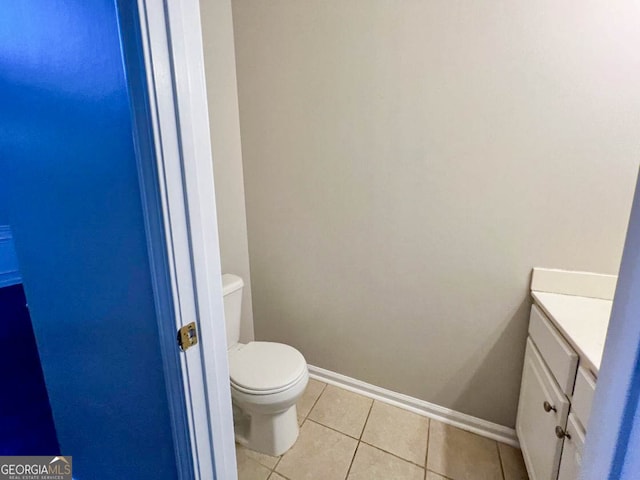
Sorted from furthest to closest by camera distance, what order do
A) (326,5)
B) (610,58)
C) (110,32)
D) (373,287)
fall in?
(373,287) < (326,5) < (610,58) < (110,32)

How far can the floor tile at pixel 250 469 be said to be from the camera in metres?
1.34

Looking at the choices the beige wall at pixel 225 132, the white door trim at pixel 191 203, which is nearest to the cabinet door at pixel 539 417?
the white door trim at pixel 191 203

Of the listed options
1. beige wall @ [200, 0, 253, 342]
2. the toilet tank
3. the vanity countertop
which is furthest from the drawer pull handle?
beige wall @ [200, 0, 253, 342]

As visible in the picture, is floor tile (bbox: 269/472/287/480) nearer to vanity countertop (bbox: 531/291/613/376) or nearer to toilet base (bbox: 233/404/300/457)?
toilet base (bbox: 233/404/300/457)

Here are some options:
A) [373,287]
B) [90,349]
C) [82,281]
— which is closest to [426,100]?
[373,287]

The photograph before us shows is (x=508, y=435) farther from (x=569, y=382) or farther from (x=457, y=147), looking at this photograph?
(x=457, y=147)

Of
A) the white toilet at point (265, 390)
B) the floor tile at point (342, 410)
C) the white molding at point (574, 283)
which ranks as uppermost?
the white molding at point (574, 283)

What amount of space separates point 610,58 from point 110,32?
5.11ft

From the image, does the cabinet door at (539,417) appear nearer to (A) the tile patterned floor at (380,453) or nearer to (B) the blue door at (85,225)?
(A) the tile patterned floor at (380,453)

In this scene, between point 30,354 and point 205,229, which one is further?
point 30,354

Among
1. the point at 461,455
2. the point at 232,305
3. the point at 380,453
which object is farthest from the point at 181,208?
the point at 461,455

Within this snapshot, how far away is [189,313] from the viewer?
66 cm

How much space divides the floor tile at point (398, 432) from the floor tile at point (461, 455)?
4 cm

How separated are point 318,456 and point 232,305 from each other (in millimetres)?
854
